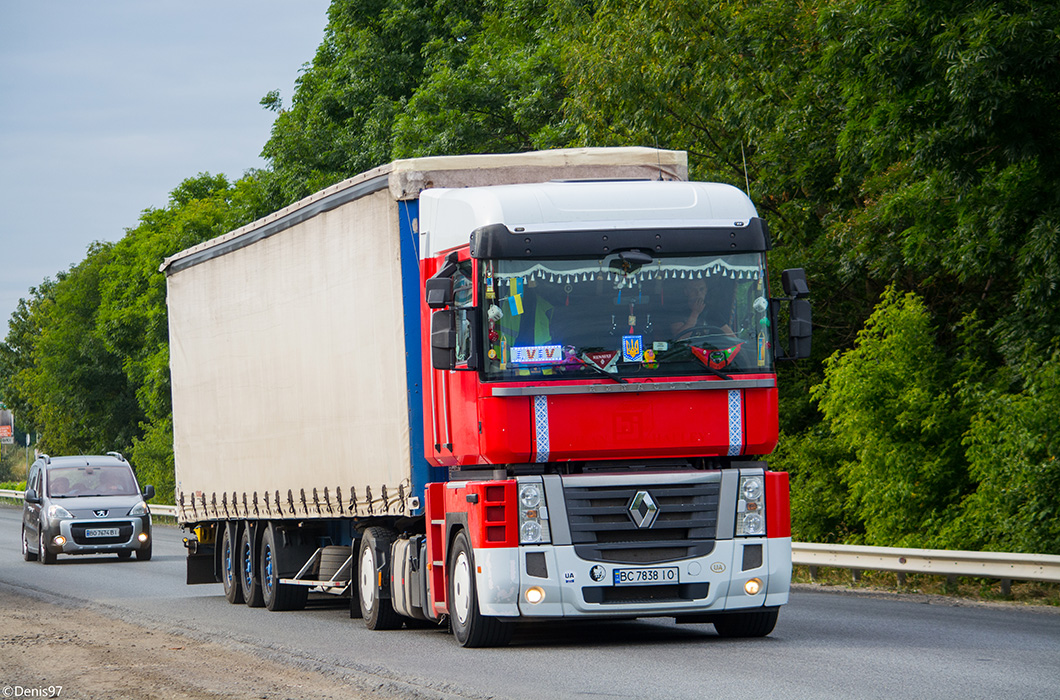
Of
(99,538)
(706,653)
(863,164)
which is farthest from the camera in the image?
(99,538)

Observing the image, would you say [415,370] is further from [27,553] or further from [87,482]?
[27,553]

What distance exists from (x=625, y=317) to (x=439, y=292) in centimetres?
138

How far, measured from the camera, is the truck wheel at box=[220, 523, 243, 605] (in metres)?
19.2

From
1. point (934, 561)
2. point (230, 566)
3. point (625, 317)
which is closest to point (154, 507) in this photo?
point (230, 566)

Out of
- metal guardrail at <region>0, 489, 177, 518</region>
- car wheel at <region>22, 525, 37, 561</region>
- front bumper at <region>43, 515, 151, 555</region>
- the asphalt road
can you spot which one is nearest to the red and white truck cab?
the asphalt road

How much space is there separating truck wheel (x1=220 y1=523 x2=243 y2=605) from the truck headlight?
875cm

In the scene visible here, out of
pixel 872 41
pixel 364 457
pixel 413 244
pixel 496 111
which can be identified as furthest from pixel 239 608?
pixel 496 111

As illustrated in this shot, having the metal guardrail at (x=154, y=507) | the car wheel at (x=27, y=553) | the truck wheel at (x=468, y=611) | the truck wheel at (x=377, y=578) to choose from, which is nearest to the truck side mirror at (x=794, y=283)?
the truck wheel at (x=468, y=611)

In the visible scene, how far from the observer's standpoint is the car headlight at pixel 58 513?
2877cm

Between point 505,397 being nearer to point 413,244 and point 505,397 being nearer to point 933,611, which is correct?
point 413,244

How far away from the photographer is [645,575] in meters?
11.8

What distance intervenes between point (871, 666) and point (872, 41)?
9.91 metres

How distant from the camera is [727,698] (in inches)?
360

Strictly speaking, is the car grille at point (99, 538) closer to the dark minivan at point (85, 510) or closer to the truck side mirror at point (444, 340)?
the dark minivan at point (85, 510)
